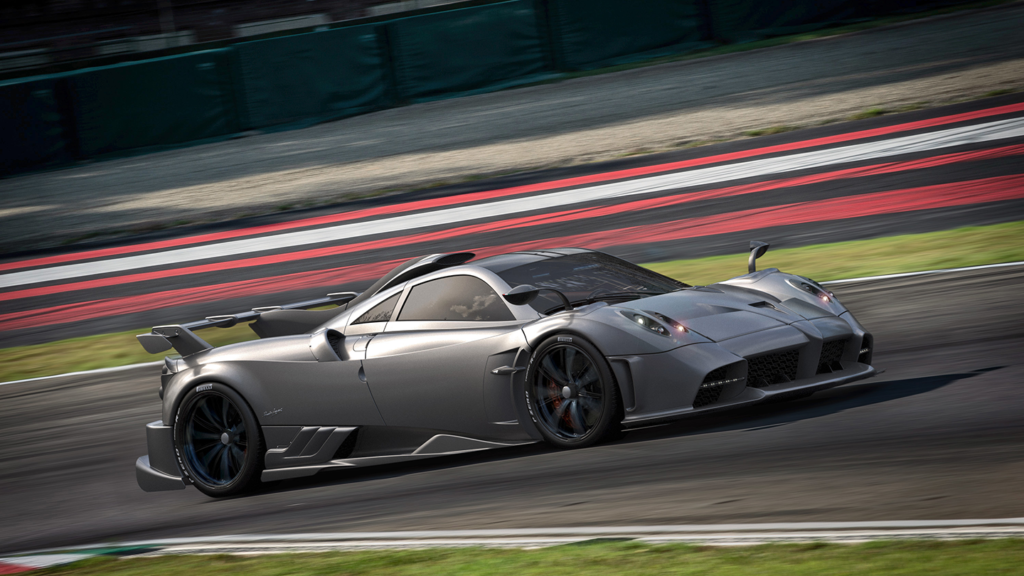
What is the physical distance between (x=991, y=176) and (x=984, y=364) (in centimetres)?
782

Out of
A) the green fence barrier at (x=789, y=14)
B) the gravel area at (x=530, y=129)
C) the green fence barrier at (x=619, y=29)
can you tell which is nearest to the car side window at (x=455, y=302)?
the gravel area at (x=530, y=129)

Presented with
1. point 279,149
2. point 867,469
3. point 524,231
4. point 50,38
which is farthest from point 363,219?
point 50,38

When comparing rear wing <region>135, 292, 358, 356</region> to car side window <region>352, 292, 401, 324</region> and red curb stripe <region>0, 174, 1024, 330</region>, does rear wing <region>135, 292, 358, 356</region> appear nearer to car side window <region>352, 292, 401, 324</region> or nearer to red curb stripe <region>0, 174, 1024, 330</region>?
car side window <region>352, 292, 401, 324</region>

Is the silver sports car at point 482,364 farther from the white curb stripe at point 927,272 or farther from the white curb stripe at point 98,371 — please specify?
the white curb stripe at point 98,371

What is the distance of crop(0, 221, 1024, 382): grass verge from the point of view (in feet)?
38.0

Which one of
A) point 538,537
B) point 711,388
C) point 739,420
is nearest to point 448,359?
point 711,388

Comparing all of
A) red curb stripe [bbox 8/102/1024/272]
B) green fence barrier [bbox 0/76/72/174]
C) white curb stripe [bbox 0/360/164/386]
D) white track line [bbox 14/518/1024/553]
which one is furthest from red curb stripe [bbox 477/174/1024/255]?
green fence barrier [bbox 0/76/72/174]

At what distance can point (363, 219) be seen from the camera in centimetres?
1942

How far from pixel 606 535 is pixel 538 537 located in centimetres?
32

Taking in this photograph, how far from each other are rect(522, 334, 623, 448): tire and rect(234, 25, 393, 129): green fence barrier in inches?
828

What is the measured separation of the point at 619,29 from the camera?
89.4 feet

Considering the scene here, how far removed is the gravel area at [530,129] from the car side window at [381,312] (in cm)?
1345

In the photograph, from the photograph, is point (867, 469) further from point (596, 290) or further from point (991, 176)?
point (991, 176)

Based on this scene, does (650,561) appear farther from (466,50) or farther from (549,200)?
(466,50)
